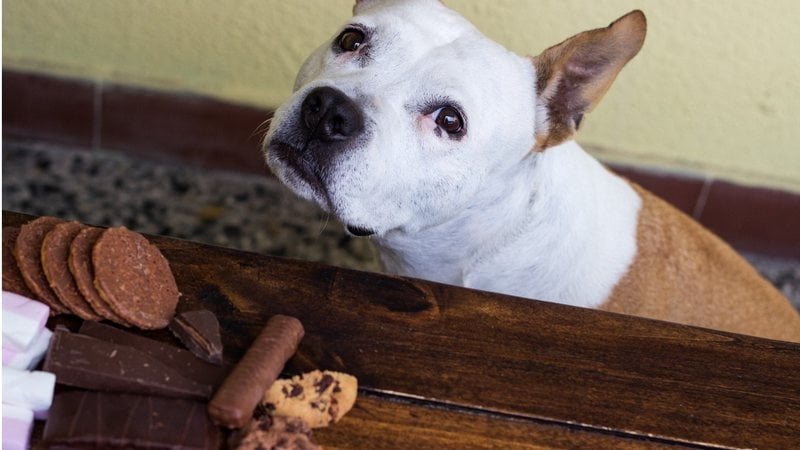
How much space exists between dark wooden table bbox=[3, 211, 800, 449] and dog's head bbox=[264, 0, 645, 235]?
0.63ft

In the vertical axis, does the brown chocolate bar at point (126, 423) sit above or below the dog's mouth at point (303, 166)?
below

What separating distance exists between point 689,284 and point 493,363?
0.83m

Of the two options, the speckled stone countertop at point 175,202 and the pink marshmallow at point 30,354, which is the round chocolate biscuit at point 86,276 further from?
the speckled stone countertop at point 175,202

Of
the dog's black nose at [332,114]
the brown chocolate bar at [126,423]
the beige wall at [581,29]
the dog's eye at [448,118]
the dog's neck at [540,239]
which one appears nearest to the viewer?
the brown chocolate bar at [126,423]

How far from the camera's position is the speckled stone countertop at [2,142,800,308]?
8.94ft

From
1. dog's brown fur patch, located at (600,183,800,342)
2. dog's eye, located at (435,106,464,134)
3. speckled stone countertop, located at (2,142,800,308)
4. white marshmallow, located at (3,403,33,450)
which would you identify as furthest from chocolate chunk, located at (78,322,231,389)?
speckled stone countertop, located at (2,142,800,308)

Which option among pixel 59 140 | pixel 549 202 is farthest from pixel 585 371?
pixel 59 140

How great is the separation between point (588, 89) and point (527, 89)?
0.12 metres

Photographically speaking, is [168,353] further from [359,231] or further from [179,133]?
[179,133]

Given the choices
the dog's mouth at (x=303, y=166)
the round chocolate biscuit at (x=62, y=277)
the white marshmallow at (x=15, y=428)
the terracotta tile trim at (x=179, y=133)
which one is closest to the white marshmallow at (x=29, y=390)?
the white marshmallow at (x=15, y=428)

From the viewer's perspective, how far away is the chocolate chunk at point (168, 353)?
1195 mm

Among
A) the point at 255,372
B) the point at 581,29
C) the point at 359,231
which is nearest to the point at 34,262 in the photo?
the point at 255,372

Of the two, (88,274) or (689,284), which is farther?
(689,284)

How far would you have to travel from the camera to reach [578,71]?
168 centimetres
